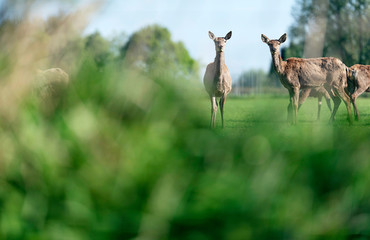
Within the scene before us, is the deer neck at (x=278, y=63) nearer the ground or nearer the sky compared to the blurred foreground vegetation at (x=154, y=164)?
nearer the sky

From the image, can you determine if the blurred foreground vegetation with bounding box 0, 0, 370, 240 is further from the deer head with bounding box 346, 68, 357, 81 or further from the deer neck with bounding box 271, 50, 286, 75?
the deer head with bounding box 346, 68, 357, 81

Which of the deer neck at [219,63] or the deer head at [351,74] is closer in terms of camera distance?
the deer neck at [219,63]

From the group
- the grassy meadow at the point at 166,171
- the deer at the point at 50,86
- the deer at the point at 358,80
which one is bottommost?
the grassy meadow at the point at 166,171

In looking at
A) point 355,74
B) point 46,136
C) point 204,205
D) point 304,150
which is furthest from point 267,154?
point 355,74

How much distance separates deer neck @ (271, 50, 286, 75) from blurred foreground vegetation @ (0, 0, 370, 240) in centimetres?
576

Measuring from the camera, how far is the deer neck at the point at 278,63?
658cm

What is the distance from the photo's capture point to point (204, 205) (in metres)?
0.68

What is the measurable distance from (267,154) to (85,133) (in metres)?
0.36

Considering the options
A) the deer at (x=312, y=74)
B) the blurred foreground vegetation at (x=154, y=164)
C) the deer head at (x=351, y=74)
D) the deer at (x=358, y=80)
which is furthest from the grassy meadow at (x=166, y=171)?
the deer head at (x=351, y=74)

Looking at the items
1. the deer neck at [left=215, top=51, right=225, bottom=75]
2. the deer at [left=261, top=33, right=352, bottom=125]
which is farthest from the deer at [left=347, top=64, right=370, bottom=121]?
Answer: the deer neck at [left=215, top=51, right=225, bottom=75]

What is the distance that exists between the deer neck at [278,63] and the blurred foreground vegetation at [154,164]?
Result: 5.76 meters

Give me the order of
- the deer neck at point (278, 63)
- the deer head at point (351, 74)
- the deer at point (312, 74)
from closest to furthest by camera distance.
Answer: the deer neck at point (278, 63), the deer at point (312, 74), the deer head at point (351, 74)

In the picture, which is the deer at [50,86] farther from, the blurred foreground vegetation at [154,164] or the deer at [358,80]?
the deer at [358,80]

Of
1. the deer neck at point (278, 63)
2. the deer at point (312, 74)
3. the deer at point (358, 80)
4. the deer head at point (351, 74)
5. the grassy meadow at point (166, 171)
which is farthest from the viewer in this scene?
the deer head at point (351, 74)
